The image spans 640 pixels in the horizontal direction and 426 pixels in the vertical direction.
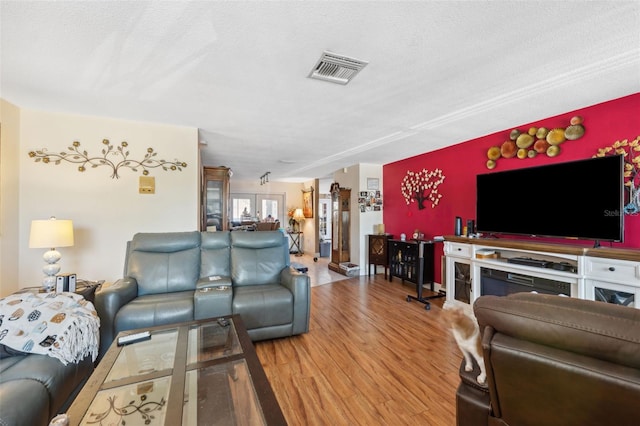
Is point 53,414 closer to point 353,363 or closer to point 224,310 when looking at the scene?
point 224,310

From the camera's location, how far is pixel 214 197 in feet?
16.0

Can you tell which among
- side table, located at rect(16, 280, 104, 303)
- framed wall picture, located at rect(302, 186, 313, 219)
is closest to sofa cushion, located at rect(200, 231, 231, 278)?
side table, located at rect(16, 280, 104, 303)

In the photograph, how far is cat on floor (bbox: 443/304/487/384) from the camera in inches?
41.6

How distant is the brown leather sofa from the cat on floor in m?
0.20

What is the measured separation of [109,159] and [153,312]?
2009 millimetres

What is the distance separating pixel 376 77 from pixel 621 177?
2.20 m

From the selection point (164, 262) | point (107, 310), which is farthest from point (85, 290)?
point (164, 262)

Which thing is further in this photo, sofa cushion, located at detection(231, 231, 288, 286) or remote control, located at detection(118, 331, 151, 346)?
sofa cushion, located at detection(231, 231, 288, 286)

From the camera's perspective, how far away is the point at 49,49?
5.81 ft

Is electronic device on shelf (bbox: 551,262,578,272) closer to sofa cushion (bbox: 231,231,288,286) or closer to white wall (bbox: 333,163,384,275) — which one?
sofa cushion (bbox: 231,231,288,286)

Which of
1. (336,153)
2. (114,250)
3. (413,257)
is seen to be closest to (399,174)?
(336,153)

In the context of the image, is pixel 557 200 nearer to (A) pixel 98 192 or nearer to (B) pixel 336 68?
(B) pixel 336 68

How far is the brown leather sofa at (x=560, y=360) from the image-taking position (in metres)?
0.62

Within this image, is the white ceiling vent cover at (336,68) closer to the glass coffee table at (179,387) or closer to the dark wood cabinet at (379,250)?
the glass coffee table at (179,387)
